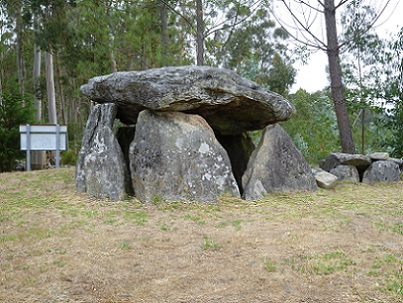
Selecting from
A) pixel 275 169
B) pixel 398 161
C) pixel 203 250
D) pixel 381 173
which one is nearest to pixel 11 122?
pixel 275 169

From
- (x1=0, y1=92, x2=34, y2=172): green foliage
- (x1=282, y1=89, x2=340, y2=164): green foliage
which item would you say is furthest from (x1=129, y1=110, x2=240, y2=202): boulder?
(x1=282, y1=89, x2=340, y2=164): green foliage

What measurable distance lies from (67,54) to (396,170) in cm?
1054

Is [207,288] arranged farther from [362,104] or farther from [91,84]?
[362,104]

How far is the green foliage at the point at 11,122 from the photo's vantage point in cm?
1041

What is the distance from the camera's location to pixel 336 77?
358 inches

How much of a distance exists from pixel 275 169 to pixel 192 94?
170 cm

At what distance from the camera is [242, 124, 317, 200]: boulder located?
6.24 m

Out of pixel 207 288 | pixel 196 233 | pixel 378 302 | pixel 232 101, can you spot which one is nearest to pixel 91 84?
pixel 232 101

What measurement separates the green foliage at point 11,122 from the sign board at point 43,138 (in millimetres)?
1407

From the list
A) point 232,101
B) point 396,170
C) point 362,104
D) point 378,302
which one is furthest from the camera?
point 362,104

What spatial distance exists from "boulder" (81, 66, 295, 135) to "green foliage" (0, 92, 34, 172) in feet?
15.0

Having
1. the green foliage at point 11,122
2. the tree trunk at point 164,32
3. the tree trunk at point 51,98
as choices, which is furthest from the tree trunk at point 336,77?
the tree trunk at point 51,98

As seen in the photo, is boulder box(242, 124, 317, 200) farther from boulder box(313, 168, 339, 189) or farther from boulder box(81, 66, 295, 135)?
boulder box(81, 66, 295, 135)

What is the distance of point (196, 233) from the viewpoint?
4.46 meters
